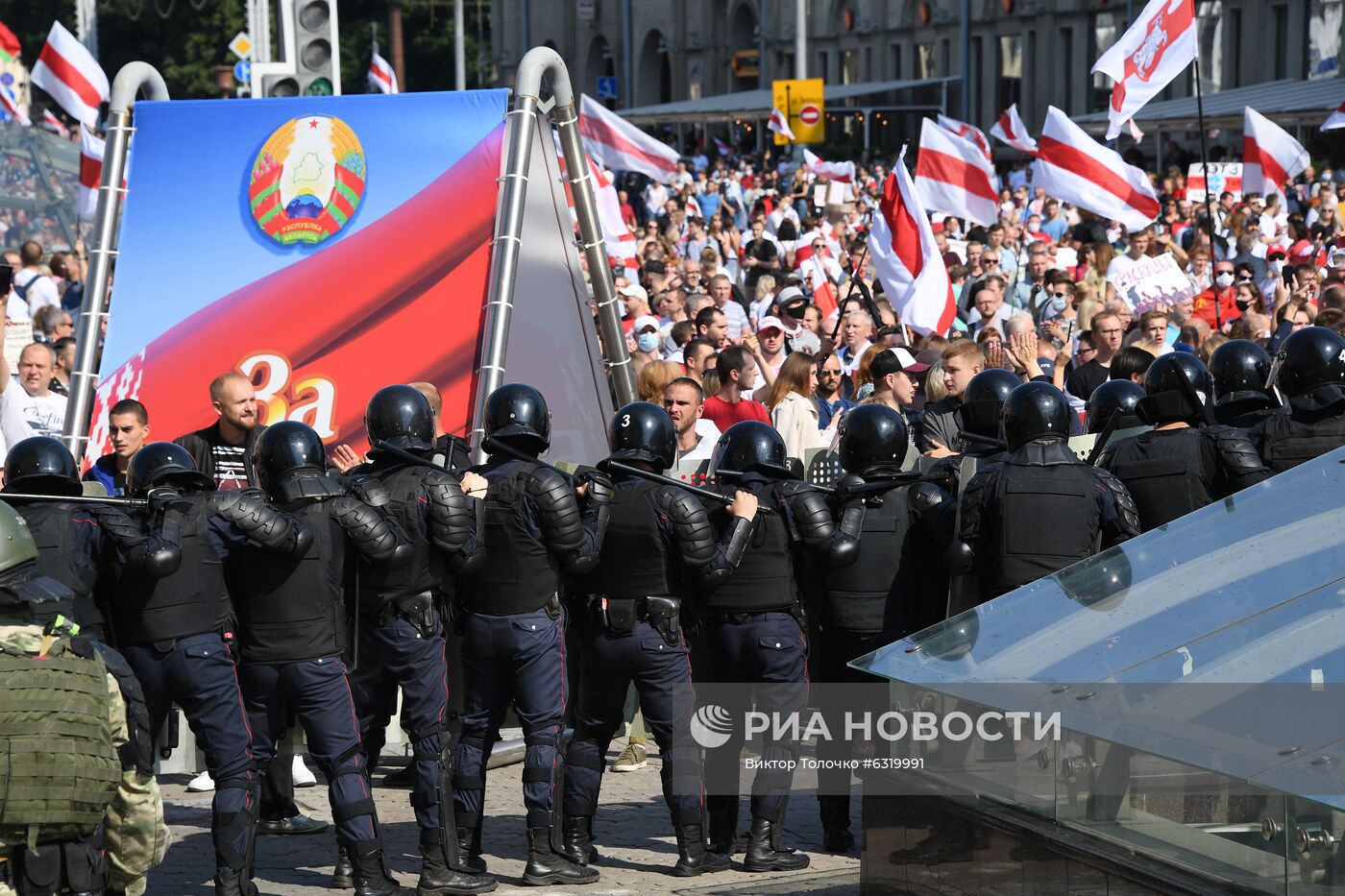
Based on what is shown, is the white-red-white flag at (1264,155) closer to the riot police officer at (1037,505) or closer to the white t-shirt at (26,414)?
the riot police officer at (1037,505)

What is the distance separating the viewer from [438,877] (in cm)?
680

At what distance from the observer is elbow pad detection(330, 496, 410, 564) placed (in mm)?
6668

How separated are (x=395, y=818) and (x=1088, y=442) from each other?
3295 mm

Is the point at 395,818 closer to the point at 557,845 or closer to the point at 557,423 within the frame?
the point at 557,845

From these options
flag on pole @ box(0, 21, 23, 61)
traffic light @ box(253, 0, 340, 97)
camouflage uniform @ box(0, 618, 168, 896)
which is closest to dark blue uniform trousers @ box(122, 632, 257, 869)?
camouflage uniform @ box(0, 618, 168, 896)

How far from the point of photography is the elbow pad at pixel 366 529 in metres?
6.67

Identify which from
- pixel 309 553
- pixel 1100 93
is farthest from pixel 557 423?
pixel 1100 93

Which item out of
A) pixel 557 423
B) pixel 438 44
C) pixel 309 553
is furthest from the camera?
pixel 438 44

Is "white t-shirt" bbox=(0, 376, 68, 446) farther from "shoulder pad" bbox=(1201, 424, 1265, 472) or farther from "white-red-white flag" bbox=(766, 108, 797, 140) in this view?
"white-red-white flag" bbox=(766, 108, 797, 140)

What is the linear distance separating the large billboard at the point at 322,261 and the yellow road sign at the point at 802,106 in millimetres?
18875

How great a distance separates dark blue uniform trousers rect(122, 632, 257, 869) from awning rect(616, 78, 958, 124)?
113 ft

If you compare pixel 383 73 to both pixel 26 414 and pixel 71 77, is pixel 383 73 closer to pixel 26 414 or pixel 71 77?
pixel 71 77

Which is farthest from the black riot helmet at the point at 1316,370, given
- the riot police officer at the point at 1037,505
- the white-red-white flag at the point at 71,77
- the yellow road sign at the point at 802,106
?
the yellow road sign at the point at 802,106

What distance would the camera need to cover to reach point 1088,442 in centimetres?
834
